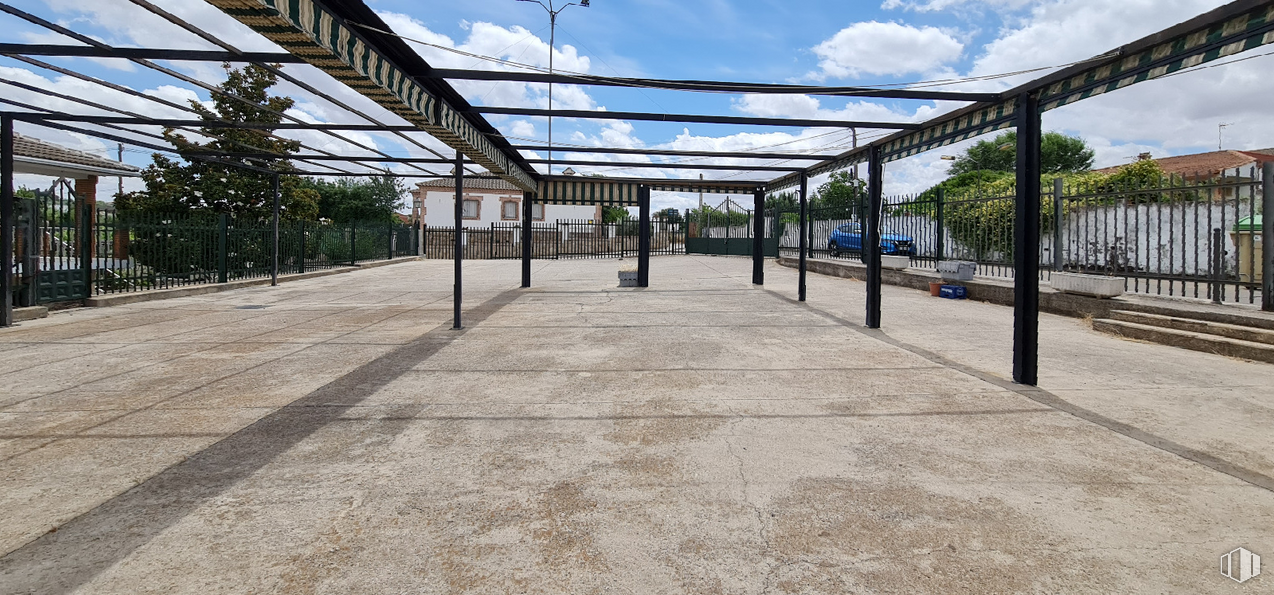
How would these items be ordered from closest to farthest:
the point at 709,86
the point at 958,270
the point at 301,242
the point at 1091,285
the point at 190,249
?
the point at 709,86 → the point at 1091,285 → the point at 958,270 → the point at 190,249 → the point at 301,242

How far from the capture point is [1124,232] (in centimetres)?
1078

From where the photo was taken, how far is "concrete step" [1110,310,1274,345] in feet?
24.4

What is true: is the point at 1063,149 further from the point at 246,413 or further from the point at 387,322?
the point at 246,413

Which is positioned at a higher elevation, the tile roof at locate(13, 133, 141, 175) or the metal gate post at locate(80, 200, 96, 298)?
the tile roof at locate(13, 133, 141, 175)

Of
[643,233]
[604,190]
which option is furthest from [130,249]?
[643,233]

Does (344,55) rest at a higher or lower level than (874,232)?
higher

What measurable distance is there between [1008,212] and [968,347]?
350 inches

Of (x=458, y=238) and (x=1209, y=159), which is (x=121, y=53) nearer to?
(x=458, y=238)

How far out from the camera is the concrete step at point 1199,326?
7.44 m

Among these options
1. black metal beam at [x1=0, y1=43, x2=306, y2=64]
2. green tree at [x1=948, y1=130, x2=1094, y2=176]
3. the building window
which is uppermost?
green tree at [x1=948, y1=130, x2=1094, y2=176]

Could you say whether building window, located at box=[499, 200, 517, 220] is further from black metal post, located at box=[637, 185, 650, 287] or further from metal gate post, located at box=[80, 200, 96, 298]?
metal gate post, located at box=[80, 200, 96, 298]

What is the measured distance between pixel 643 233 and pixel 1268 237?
1155 centimetres

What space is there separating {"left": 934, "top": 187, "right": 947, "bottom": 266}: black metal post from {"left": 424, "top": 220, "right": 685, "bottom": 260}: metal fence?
56.8 ft

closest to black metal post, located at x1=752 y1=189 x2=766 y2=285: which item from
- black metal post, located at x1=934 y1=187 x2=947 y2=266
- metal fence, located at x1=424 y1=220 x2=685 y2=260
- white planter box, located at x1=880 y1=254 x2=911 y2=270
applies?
white planter box, located at x1=880 y1=254 x2=911 y2=270
